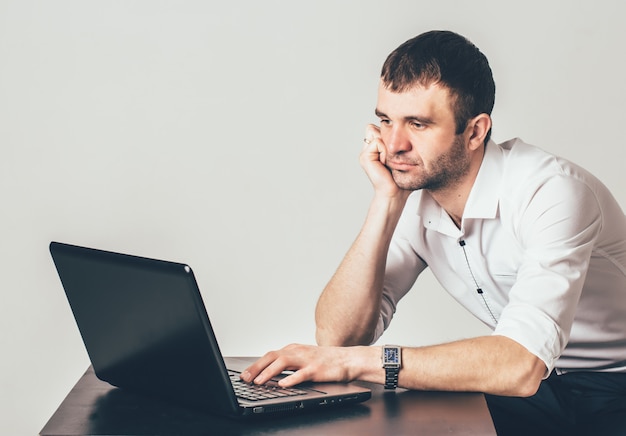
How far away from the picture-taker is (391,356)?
161 cm

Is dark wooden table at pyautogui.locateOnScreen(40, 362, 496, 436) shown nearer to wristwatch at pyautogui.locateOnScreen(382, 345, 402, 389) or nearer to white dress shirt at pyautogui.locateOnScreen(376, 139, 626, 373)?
wristwatch at pyautogui.locateOnScreen(382, 345, 402, 389)

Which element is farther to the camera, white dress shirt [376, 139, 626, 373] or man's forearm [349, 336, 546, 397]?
white dress shirt [376, 139, 626, 373]

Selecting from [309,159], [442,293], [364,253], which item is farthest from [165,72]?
[364,253]

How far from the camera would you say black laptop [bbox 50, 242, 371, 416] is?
1.34m

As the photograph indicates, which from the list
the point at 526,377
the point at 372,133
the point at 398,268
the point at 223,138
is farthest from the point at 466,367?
the point at 223,138

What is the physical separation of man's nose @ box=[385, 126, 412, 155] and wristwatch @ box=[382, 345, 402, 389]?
59 centimetres

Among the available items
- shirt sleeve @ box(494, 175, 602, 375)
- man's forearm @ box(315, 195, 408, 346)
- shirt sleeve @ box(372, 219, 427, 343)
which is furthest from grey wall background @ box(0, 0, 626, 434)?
shirt sleeve @ box(494, 175, 602, 375)

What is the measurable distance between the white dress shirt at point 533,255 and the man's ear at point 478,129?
0.03 m

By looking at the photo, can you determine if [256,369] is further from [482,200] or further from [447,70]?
[447,70]

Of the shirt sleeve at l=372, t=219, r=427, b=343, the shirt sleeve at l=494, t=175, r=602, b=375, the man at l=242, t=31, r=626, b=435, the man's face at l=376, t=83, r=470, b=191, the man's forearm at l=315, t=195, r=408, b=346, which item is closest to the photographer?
the shirt sleeve at l=494, t=175, r=602, b=375

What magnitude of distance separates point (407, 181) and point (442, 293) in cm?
157

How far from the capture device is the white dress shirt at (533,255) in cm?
173

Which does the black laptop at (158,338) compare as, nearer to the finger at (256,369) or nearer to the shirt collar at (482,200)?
the finger at (256,369)

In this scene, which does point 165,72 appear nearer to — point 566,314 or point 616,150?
point 616,150
